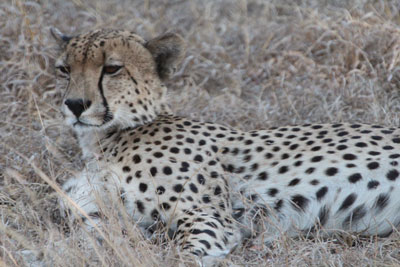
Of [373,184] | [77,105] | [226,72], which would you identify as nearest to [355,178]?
[373,184]

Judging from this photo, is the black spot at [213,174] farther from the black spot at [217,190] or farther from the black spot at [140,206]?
the black spot at [140,206]

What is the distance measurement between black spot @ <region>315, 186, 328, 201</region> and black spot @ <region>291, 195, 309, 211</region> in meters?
0.05

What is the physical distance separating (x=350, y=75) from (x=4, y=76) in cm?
229

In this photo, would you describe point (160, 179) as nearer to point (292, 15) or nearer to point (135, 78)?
point (135, 78)

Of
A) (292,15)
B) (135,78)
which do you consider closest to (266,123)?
(135,78)

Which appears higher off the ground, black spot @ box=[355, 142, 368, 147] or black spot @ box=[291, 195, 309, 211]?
black spot @ box=[355, 142, 368, 147]

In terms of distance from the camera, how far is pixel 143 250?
2.42 meters

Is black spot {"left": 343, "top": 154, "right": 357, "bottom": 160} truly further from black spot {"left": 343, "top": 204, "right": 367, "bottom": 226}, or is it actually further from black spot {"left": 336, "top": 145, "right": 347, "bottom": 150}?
black spot {"left": 343, "top": 204, "right": 367, "bottom": 226}

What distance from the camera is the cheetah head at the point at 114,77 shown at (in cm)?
324

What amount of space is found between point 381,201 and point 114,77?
135 centimetres

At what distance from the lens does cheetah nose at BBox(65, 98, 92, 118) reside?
3.19 m

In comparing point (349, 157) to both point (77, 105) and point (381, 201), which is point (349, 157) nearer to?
point (381, 201)

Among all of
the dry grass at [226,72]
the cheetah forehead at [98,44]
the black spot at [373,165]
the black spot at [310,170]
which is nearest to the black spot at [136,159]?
the dry grass at [226,72]

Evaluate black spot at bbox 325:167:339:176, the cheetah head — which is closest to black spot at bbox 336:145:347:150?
black spot at bbox 325:167:339:176
